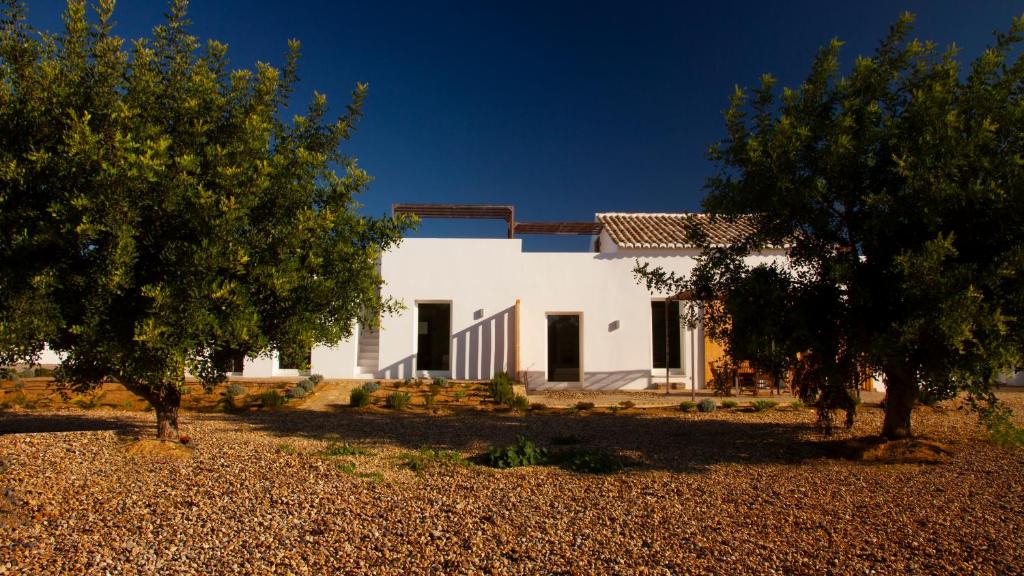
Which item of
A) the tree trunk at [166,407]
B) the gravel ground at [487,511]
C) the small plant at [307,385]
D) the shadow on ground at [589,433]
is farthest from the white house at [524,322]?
the tree trunk at [166,407]

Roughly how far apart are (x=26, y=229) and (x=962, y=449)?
11939 mm

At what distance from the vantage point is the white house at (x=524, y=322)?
16484 millimetres

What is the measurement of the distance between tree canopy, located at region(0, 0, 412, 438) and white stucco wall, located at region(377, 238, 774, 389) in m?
8.83

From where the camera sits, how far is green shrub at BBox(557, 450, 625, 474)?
7453 mm

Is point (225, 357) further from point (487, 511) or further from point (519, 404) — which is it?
point (519, 404)

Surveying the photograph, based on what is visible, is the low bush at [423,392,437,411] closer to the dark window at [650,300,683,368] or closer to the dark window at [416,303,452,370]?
the dark window at [416,303,452,370]

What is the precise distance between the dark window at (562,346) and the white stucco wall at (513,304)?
1.55 ft

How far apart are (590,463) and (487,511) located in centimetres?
224

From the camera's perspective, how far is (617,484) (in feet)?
22.4

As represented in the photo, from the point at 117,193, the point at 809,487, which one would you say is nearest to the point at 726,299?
the point at 809,487

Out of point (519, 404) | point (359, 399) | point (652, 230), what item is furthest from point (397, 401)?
point (652, 230)

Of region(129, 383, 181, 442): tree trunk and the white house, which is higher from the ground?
the white house

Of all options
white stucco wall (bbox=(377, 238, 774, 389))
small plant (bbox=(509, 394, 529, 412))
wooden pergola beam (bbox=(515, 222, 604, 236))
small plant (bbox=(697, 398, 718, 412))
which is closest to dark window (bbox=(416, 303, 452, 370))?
white stucco wall (bbox=(377, 238, 774, 389))

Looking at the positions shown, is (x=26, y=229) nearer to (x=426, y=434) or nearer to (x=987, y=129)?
(x=426, y=434)
